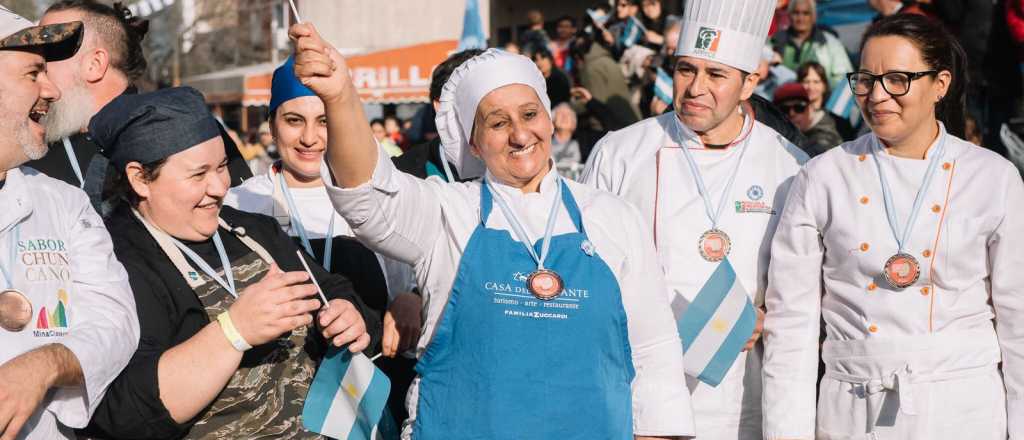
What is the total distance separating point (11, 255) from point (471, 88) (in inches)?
52.2

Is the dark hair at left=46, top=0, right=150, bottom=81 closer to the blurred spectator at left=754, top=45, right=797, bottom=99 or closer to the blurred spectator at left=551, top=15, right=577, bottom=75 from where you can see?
the blurred spectator at left=754, top=45, right=797, bottom=99

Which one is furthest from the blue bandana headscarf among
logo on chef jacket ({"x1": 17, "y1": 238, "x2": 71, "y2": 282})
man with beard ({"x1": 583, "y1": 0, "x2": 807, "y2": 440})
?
logo on chef jacket ({"x1": 17, "y1": 238, "x2": 71, "y2": 282})

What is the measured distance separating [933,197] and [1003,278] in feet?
1.08

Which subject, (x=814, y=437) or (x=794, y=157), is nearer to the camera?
(x=814, y=437)

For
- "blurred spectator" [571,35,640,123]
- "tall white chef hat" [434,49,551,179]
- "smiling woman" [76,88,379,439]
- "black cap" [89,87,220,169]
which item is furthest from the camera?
"blurred spectator" [571,35,640,123]

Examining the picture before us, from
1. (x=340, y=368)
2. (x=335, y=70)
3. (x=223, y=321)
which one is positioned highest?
(x=335, y=70)

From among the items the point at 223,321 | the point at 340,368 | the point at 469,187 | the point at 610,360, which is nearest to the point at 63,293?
the point at 223,321

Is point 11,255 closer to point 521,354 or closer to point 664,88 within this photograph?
point 521,354

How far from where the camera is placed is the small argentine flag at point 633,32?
10414 mm

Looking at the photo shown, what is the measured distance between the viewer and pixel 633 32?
10.5 m

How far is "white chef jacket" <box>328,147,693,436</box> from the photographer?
10.2ft

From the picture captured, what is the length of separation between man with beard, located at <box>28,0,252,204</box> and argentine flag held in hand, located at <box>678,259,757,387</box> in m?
1.73

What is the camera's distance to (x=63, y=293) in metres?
2.74

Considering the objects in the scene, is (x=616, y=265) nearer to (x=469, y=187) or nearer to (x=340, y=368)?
(x=469, y=187)
